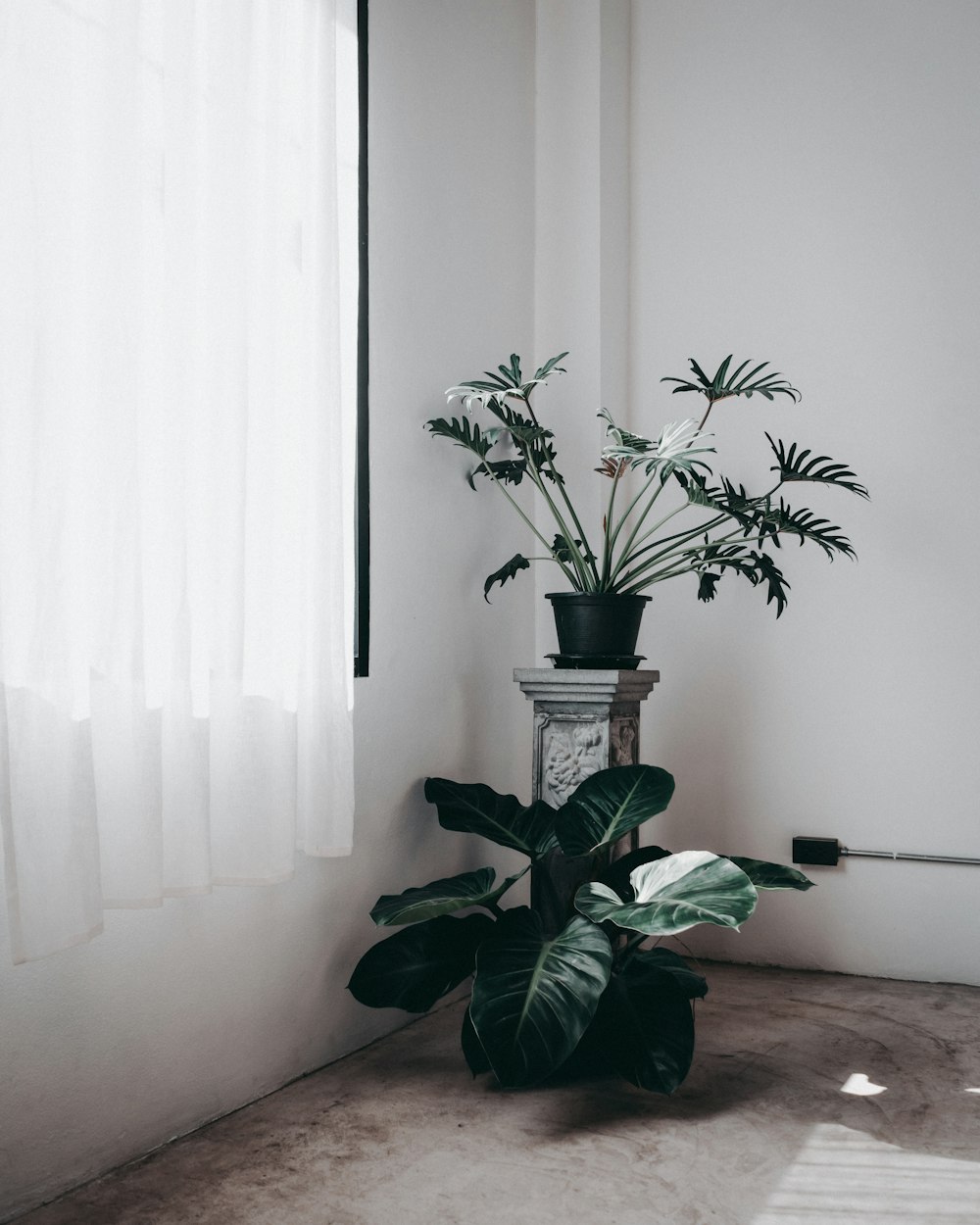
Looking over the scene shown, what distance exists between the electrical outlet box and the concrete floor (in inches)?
27.0

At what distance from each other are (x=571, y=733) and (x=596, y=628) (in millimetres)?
264

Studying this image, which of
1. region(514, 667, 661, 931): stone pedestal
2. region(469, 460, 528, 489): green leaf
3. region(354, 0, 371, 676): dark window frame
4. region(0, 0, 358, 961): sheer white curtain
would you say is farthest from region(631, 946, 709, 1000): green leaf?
region(469, 460, 528, 489): green leaf

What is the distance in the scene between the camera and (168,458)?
171cm

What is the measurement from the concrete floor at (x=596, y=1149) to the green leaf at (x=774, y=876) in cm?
40

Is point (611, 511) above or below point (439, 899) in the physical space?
above

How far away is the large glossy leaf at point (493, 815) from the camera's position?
7.86 feet

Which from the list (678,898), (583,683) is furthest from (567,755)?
(678,898)

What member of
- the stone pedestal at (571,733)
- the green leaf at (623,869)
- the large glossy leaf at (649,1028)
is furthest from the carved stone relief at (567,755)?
the large glossy leaf at (649,1028)

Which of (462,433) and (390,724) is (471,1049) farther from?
(462,433)

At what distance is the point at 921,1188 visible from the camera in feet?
5.56

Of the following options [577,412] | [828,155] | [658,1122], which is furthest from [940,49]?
[658,1122]

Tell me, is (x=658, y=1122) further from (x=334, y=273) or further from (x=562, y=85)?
(x=562, y=85)

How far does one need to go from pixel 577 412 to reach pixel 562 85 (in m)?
1.05

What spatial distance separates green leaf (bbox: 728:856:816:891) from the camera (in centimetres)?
216
